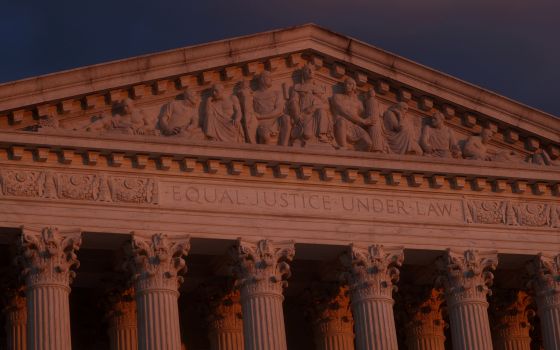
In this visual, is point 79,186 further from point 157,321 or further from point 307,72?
point 307,72

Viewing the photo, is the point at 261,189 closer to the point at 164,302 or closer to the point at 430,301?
the point at 164,302

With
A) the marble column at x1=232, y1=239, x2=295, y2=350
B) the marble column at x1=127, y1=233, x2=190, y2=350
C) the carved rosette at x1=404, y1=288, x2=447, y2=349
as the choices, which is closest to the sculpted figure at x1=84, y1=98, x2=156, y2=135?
the marble column at x1=127, y1=233, x2=190, y2=350

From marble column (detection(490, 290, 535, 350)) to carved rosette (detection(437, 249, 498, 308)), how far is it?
4207 mm

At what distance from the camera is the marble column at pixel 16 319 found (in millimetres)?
43109

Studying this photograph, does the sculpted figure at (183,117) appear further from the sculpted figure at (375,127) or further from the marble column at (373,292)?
the marble column at (373,292)

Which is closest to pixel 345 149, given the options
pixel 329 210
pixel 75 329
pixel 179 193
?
pixel 329 210

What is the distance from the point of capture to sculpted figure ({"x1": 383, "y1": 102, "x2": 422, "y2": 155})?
4575 centimetres

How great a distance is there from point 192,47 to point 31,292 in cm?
847

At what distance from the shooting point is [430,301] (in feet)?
159

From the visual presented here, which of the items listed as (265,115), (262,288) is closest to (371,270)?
(262,288)

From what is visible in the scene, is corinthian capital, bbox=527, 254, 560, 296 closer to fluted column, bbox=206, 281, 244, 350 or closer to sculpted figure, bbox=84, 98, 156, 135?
fluted column, bbox=206, 281, 244, 350

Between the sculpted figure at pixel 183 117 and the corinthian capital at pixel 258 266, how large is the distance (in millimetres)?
3404

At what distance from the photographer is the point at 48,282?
40312mm

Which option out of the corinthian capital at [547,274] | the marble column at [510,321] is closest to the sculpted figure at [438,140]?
the corinthian capital at [547,274]
